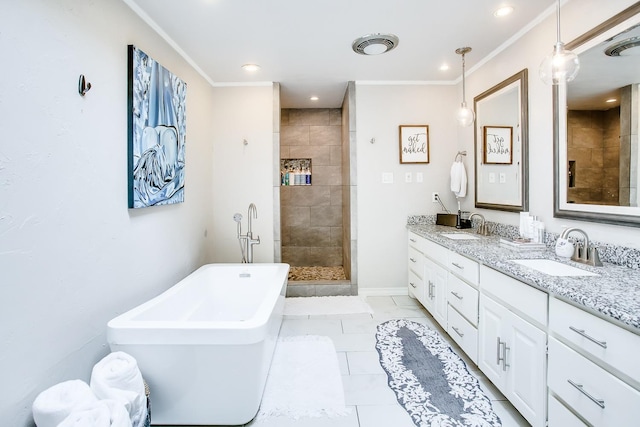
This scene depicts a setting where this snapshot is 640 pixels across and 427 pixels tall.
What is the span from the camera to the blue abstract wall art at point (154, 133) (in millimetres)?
2053

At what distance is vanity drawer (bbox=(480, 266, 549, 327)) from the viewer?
1.48m

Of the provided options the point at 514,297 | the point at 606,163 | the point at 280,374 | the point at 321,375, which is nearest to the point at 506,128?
the point at 606,163

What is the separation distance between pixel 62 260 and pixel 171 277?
3.89 feet

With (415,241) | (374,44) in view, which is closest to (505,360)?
(415,241)

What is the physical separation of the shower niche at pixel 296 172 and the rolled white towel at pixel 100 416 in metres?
4.06

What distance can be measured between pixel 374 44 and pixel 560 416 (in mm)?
2775

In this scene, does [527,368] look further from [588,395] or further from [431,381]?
[431,381]

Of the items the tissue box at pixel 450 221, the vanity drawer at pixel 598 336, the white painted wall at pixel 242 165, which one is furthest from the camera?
the white painted wall at pixel 242 165

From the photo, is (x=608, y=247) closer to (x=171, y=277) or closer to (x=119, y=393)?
(x=119, y=393)

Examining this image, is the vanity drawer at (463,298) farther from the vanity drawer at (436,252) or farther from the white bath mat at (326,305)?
the white bath mat at (326,305)

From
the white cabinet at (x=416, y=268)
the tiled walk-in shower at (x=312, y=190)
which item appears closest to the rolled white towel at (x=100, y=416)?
the white cabinet at (x=416, y=268)

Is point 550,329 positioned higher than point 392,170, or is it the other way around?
point 392,170

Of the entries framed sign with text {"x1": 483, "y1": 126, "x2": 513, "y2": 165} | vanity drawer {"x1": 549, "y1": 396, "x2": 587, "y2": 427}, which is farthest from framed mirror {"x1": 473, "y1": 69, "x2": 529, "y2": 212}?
vanity drawer {"x1": 549, "y1": 396, "x2": 587, "y2": 427}

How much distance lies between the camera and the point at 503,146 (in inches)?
112
